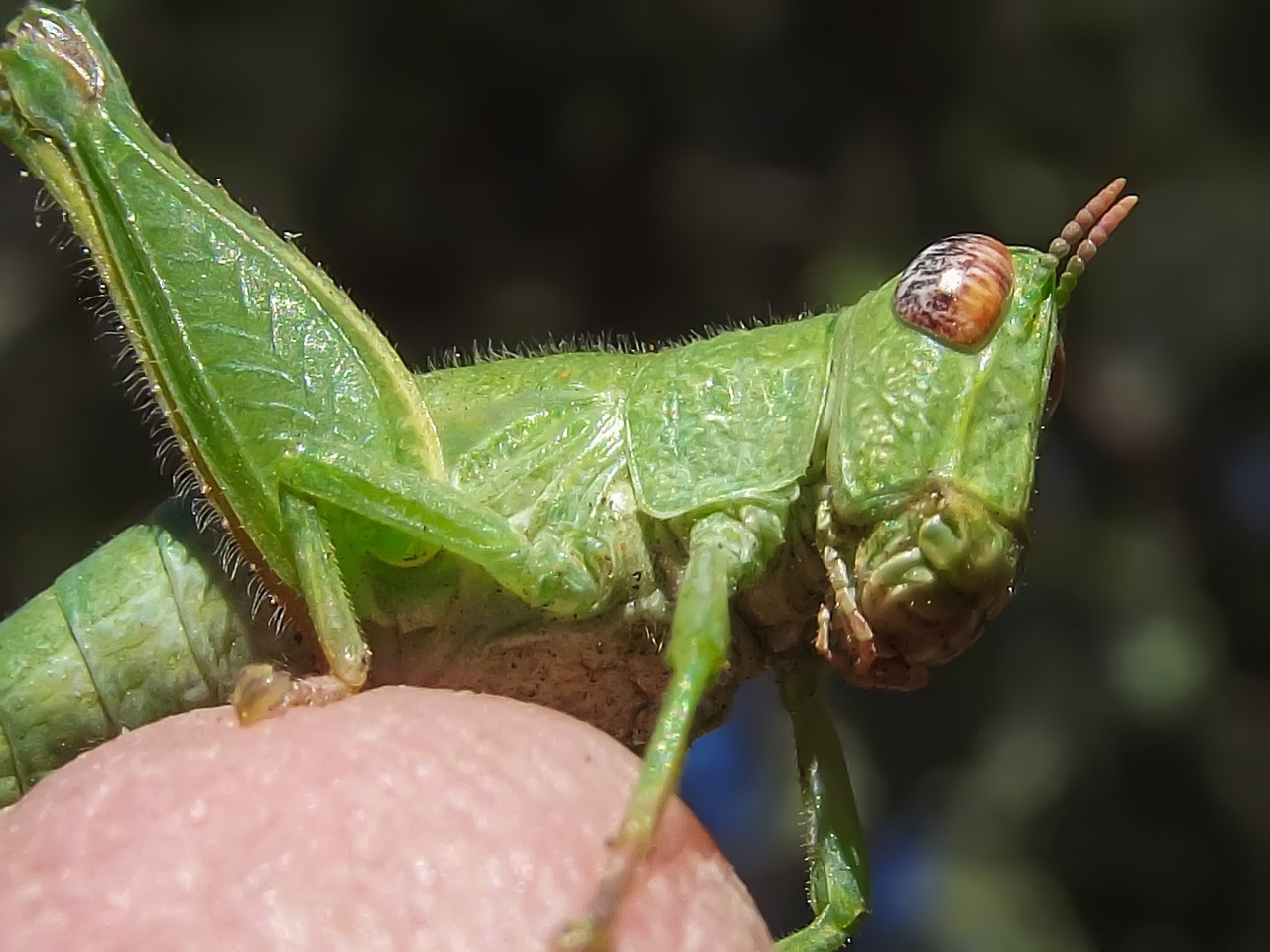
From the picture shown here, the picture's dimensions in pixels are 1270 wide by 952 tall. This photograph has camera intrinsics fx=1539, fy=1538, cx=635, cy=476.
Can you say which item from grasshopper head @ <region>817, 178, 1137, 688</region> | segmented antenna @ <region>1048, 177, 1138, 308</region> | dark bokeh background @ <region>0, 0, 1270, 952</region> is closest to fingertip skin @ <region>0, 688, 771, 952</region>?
grasshopper head @ <region>817, 178, 1137, 688</region>

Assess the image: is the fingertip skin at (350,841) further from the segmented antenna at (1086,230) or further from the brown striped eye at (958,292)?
the segmented antenna at (1086,230)

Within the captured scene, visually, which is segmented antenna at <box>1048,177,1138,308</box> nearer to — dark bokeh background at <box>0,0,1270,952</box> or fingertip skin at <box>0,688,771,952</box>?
fingertip skin at <box>0,688,771,952</box>

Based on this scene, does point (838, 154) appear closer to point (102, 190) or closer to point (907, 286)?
point (907, 286)

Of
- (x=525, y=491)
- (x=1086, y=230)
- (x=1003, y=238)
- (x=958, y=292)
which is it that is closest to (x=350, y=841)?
(x=525, y=491)

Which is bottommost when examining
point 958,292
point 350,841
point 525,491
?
point 350,841

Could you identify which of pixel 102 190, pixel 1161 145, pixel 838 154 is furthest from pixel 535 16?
pixel 102 190

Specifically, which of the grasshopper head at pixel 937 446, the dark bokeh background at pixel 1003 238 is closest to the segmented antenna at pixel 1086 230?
the grasshopper head at pixel 937 446

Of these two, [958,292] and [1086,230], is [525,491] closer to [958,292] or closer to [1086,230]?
[958,292]
